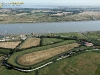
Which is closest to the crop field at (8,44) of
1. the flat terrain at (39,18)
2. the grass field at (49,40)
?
the grass field at (49,40)

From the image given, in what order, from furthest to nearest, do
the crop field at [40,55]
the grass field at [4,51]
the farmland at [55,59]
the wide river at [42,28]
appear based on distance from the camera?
1. the wide river at [42,28]
2. the grass field at [4,51]
3. the crop field at [40,55]
4. the farmland at [55,59]

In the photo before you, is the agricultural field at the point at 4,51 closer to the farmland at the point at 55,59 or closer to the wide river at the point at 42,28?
the farmland at the point at 55,59

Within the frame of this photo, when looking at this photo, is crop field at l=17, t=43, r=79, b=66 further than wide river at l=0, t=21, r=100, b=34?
No

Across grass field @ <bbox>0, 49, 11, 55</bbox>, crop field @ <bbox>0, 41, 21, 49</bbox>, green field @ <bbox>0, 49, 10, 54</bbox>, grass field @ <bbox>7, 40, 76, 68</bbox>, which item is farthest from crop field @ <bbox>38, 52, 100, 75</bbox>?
crop field @ <bbox>0, 41, 21, 49</bbox>

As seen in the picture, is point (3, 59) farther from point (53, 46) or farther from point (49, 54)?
point (53, 46)

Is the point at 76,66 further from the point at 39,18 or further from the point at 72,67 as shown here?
the point at 39,18

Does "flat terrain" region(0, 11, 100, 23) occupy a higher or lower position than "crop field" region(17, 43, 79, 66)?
higher

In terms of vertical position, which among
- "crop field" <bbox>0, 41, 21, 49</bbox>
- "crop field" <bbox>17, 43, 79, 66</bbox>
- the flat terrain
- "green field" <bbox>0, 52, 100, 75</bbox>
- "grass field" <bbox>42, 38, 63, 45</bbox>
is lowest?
"green field" <bbox>0, 52, 100, 75</bbox>

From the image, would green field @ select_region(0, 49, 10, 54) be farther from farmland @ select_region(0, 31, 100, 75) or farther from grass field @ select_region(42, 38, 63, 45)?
grass field @ select_region(42, 38, 63, 45)
